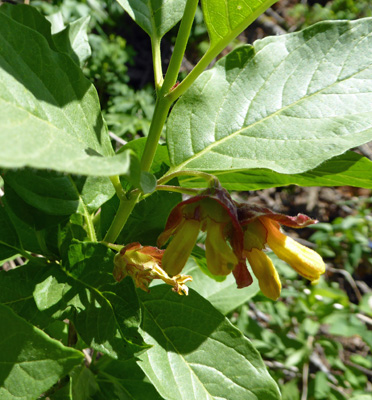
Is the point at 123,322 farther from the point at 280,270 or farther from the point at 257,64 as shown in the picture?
the point at 280,270

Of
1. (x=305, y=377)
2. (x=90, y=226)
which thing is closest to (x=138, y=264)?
(x=90, y=226)

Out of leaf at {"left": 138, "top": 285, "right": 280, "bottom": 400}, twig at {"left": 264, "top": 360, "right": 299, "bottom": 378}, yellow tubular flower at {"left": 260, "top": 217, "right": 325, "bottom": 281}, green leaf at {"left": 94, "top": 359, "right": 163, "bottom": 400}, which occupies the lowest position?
twig at {"left": 264, "top": 360, "right": 299, "bottom": 378}

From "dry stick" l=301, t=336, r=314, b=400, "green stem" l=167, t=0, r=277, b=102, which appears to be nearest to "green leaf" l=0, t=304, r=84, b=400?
"green stem" l=167, t=0, r=277, b=102

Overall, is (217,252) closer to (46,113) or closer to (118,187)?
(118,187)

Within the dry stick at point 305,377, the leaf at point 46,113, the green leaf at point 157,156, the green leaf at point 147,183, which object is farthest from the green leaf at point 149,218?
the dry stick at point 305,377

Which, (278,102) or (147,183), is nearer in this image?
(147,183)

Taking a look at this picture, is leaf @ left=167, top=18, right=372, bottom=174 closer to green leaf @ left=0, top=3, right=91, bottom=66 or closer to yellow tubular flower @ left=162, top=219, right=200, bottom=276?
yellow tubular flower @ left=162, top=219, right=200, bottom=276

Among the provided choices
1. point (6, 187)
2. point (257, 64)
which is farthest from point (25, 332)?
point (257, 64)

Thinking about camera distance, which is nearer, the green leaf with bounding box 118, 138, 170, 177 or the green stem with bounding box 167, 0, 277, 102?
the green stem with bounding box 167, 0, 277, 102

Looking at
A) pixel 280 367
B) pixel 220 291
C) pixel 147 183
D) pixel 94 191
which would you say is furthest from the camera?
pixel 280 367
